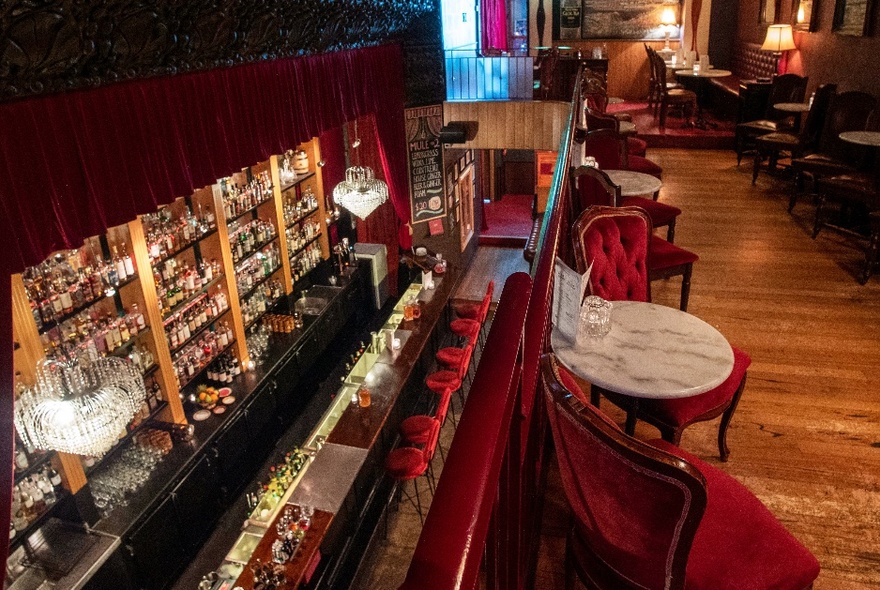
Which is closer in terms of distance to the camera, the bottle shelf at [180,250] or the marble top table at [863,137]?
the bottle shelf at [180,250]

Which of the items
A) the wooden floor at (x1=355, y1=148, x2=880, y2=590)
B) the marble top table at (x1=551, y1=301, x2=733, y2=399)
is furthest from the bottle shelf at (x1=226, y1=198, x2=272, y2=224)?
the marble top table at (x1=551, y1=301, x2=733, y2=399)

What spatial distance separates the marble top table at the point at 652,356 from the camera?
225cm

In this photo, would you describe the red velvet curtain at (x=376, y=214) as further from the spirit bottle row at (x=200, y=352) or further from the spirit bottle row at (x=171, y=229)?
the spirit bottle row at (x=200, y=352)

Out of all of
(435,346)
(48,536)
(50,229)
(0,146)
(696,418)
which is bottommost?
(435,346)

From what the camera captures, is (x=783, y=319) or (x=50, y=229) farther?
(x=783, y=319)

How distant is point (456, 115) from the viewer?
926cm

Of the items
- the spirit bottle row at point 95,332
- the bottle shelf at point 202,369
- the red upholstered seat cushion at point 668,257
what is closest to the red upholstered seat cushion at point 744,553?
the red upholstered seat cushion at point 668,257

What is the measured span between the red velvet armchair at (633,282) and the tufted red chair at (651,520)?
1.92ft

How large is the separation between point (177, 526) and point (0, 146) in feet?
10.7

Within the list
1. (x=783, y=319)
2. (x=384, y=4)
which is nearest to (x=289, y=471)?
(x=783, y=319)

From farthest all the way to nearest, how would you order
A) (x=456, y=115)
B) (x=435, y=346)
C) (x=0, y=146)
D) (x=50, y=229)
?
(x=456, y=115) → (x=435, y=346) → (x=50, y=229) → (x=0, y=146)

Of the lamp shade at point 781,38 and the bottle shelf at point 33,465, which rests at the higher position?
the lamp shade at point 781,38

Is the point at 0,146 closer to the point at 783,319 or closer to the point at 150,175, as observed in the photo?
the point at 150,175

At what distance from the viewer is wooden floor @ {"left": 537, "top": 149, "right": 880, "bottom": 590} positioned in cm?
257
